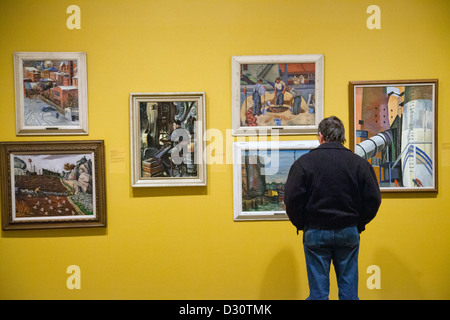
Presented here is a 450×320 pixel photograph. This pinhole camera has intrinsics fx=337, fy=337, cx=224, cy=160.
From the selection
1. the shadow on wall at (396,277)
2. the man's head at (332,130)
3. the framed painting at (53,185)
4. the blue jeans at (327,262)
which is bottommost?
the shadow on wall at (396,277)

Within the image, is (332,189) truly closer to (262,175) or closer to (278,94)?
(262,175)

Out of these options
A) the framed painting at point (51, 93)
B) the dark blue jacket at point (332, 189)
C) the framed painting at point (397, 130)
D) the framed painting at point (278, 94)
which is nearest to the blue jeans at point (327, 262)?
the dark blue jacket at point (332, 189)

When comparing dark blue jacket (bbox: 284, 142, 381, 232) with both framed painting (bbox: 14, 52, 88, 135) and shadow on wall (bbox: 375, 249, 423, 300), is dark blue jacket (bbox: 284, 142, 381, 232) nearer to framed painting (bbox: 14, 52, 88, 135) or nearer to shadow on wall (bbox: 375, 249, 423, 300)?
shadow on wall (bbox: 375, 249, 423, 300)

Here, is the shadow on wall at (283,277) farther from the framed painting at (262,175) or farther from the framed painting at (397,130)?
the framed painting at (397,130)

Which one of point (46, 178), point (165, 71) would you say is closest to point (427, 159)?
point (165, 71)

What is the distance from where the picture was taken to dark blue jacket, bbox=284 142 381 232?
2234mm

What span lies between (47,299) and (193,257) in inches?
52.3

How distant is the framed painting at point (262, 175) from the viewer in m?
2.97

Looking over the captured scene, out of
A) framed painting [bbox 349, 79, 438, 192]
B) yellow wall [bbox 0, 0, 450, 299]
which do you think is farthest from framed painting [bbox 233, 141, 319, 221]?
framed painting [bbox 349, 79, 438, 192]

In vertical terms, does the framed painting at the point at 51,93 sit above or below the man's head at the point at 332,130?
above

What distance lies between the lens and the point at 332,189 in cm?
223

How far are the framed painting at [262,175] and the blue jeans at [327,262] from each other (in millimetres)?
691

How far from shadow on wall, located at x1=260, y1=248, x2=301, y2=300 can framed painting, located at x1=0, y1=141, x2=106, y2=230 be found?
5.05 ft

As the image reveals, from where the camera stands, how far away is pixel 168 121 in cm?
293
